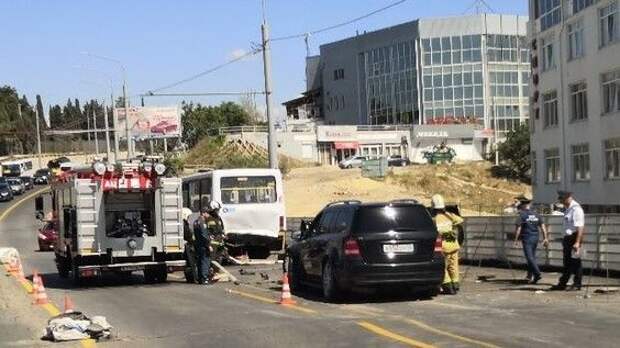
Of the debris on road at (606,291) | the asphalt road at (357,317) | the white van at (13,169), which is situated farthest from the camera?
the white van at (13,169)

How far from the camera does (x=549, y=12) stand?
5084cm

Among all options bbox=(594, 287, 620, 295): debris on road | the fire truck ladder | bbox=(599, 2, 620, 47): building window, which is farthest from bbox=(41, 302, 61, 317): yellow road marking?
bbox=(599, 2, 620, 47): building window

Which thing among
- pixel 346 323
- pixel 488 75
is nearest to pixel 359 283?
pixel 346 323

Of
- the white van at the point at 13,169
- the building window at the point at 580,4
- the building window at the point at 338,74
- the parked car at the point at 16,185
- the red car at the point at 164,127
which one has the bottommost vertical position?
the parked car at the point at 16,185

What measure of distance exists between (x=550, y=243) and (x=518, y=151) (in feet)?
204

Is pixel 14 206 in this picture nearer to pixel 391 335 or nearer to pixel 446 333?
pixel 391 335

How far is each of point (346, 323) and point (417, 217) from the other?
3514 millimetres

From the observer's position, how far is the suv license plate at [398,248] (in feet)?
48.8

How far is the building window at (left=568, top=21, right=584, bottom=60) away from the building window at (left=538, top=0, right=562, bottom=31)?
1.89 metres

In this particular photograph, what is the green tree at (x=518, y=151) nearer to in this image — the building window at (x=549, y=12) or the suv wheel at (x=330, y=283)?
the building window at (x=549, y=12)

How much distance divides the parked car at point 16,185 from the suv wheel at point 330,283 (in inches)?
2736

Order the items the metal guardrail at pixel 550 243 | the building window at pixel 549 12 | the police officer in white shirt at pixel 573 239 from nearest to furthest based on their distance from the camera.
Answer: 1. the police officer in white shirt at pixel 573 239
2. the metal guardrail at pixel 550 243
3. the building window at pixel 549 12

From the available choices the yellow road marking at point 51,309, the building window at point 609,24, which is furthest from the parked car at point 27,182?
the yellow road marking at point 51,309

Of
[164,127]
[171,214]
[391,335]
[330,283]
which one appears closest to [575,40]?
[171,214]
